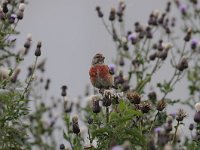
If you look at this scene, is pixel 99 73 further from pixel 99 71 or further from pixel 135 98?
pixel 135 98

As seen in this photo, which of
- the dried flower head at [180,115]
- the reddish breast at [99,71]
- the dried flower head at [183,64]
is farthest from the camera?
the dried flower head at [183,64]

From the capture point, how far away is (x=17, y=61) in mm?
4641

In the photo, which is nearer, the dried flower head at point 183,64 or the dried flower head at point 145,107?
the dried flower head at point 145,107

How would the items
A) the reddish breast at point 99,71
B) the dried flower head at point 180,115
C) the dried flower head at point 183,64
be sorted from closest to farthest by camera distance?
the reddish breast at point 99,71 → the dried flower head at point 180,115 → the dried flower head at point 183,64

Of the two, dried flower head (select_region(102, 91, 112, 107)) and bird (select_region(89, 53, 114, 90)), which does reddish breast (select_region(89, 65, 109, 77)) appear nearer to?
bird (select_region(89, 53, 114, 90))

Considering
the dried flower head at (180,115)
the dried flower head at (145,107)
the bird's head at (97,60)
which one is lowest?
the dried flower head at (180,115)

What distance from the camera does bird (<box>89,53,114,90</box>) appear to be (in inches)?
129

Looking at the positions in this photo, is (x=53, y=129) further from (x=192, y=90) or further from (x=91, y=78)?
(x=91, y=78)

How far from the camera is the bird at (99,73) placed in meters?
3.27

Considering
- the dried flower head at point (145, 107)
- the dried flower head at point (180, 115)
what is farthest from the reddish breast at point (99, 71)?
the dried flower head at point (180, 115)

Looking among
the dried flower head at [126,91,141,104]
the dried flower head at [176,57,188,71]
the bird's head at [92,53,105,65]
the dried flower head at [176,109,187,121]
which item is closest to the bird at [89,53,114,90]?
the bird's head at [92,53,105,65]

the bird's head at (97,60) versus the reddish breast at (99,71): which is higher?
the bird's head at (97,60)

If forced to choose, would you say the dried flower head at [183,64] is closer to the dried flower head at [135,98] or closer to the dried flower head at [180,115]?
the dried flower head at [180,115]

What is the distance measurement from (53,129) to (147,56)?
2.05m
